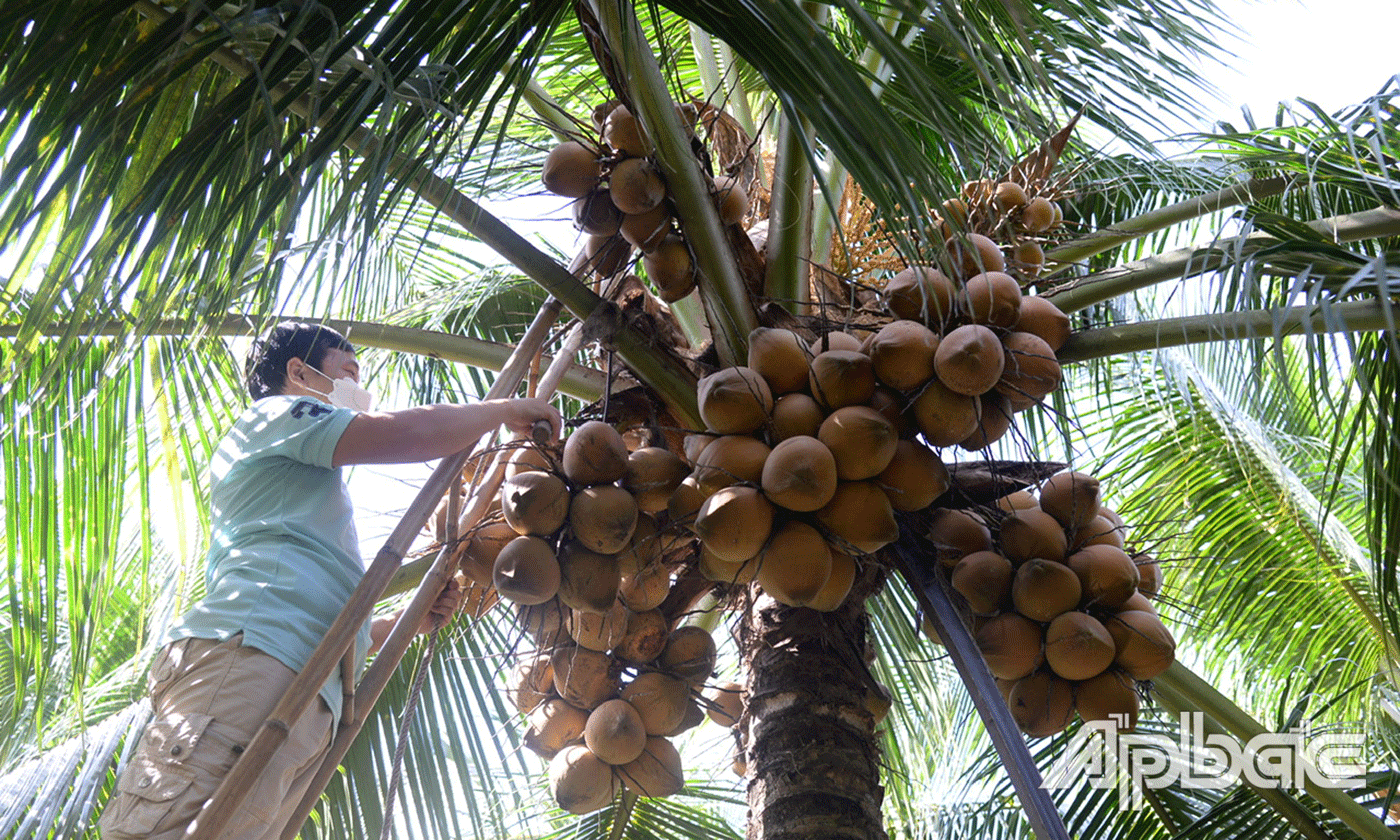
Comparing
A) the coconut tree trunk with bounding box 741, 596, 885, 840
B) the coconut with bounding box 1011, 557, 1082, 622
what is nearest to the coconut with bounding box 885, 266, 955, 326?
the coconut with bounding box 1011, 557, 1082, 622

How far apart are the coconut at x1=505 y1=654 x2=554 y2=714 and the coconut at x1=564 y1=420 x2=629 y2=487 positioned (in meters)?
0.51

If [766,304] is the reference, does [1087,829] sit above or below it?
below

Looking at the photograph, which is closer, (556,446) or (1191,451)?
(556,446)

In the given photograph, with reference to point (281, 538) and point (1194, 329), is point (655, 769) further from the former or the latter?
point (1194, 329)

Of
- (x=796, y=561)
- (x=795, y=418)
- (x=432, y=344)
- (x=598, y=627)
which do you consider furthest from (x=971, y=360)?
(x=432, y=344)

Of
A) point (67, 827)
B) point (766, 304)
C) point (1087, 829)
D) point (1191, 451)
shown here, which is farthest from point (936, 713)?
point (67, 827)

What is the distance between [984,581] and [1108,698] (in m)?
0.28

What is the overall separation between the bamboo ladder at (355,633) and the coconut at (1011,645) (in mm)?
828

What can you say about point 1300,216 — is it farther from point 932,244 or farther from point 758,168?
point 932,244

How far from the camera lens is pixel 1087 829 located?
124 inches

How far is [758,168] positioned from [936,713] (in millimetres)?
1927

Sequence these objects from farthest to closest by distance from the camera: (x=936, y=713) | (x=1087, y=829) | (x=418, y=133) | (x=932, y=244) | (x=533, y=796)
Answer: (x=936, y=713) → (x=533, y=796) → (x=1087, y=829) → (x=418, y=133) → (x=932, y=244)

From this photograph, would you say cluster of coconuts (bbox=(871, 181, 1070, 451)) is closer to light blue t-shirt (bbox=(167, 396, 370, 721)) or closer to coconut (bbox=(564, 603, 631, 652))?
coconut (bbox=(564, 603, 631, 652))

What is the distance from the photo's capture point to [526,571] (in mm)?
1832
